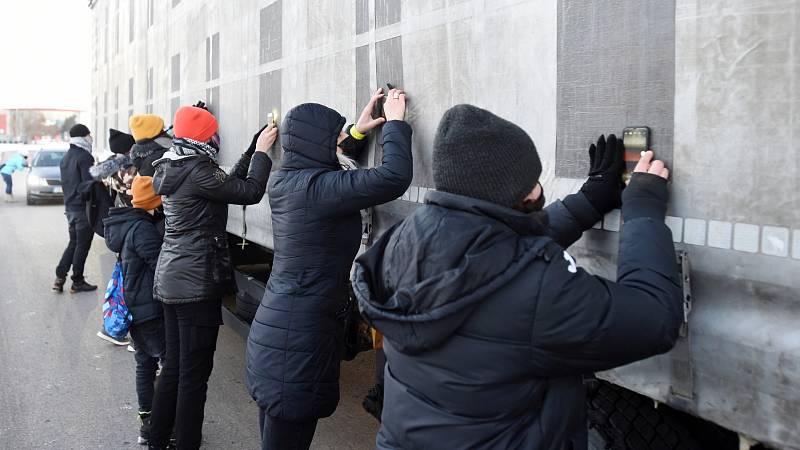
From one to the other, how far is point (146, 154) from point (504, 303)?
Answer: 399cm

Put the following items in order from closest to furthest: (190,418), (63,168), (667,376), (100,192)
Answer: (667,376) → (190,418) → (100,192) → (63,168)

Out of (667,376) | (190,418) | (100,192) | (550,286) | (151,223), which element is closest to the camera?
(550,286)

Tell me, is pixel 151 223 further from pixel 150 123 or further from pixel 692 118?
pixel 692 118

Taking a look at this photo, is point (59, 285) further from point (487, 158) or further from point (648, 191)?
point (648, 191)

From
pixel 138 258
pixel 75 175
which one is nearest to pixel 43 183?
pixel 75 175

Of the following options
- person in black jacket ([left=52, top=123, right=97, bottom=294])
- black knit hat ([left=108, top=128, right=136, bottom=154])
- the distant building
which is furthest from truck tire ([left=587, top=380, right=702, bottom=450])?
the distant building

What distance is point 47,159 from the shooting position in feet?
65.9

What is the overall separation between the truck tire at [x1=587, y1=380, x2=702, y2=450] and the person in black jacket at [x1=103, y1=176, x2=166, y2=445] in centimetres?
298

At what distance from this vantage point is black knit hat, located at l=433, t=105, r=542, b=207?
166cm

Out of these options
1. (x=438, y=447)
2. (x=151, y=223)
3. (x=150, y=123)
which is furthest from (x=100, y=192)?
(x=438, y=447)

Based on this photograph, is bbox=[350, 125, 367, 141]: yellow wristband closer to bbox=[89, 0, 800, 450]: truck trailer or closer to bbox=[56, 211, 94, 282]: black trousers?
bbox=[89, 0, 800, 450]: truck trailer

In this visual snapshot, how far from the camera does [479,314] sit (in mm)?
1621

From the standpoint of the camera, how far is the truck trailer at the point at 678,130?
153 cm

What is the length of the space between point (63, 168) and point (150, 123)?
4.14 m
